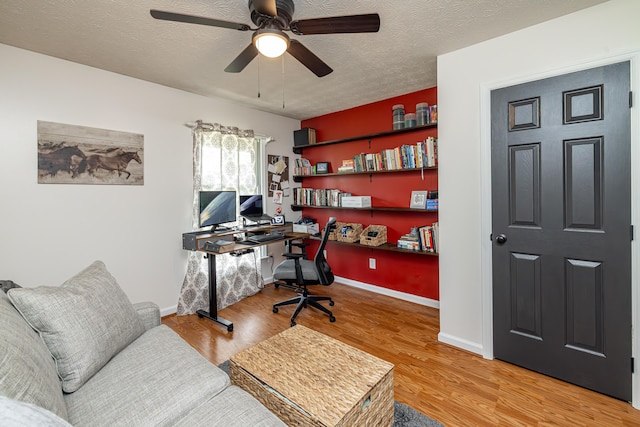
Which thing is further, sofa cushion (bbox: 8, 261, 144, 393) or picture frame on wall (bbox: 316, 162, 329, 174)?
picture frame on wall (bbox: 316, 162, 329, 174)

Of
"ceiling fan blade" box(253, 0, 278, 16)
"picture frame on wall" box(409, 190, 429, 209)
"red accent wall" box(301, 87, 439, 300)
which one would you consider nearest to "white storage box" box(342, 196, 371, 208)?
"red accent wall" box(301, 87, 439, 300)

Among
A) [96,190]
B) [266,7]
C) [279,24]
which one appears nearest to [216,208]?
[96,190]

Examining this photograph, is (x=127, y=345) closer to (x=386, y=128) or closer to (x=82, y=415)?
(x=82, y=415)

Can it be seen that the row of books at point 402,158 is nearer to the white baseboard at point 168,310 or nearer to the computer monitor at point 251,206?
the computer monitor at point 251,206

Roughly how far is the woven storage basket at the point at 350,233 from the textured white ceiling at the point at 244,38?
169cm

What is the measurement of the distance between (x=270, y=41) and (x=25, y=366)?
1.73m

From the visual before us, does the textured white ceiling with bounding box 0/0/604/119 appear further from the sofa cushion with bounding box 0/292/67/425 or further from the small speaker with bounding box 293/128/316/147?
the sofa cushion with bounding box 0/292/67/425

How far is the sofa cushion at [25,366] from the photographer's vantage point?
815mm

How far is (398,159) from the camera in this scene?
10.7 ft

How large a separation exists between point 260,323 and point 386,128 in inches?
106

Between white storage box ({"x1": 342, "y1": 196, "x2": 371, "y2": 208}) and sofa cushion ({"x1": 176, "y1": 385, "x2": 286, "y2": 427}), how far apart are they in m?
2.73

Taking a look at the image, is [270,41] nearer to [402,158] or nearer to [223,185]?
[402,158]

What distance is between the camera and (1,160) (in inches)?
85.5

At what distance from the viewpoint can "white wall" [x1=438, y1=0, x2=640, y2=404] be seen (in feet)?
5.96
